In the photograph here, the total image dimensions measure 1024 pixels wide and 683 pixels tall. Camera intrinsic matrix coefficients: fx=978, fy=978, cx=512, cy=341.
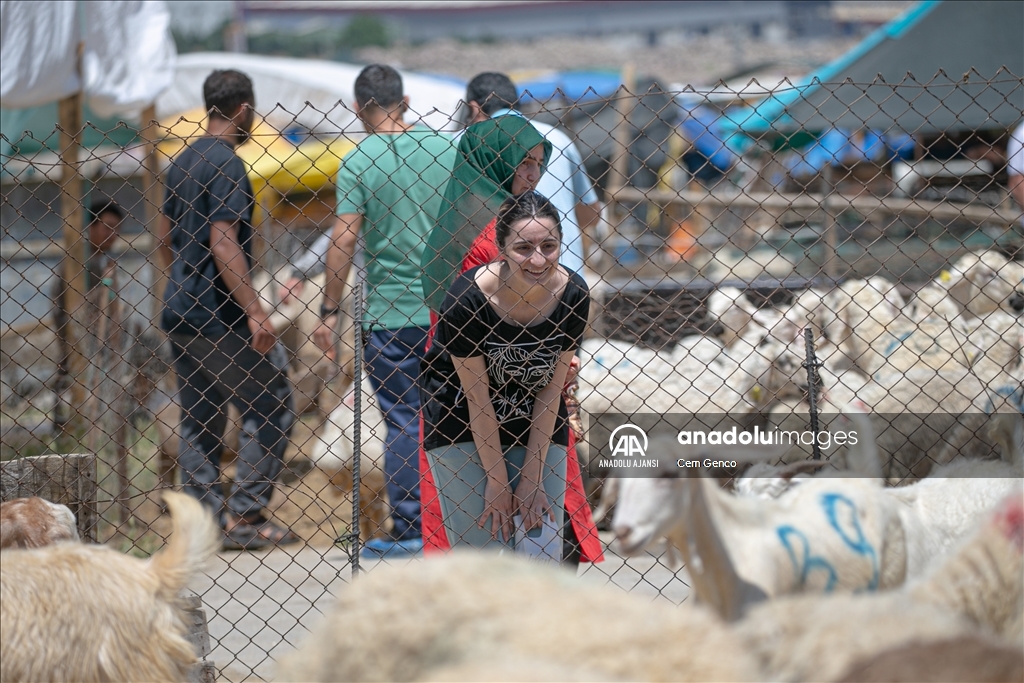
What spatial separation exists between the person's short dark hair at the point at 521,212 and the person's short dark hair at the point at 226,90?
2228mm

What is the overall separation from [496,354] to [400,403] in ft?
4.27

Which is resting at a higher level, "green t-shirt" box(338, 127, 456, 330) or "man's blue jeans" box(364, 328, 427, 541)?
"green t-shirt" box(338, 127, 456, 330)

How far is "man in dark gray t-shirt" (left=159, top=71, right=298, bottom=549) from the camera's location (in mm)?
4773

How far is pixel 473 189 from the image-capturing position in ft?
12.0

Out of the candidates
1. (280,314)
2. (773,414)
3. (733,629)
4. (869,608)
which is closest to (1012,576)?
(869,608)

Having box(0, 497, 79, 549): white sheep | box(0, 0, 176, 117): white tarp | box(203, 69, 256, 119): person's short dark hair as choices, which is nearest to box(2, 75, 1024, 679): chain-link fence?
box(203, 69, 256, 119): person's short dark hair

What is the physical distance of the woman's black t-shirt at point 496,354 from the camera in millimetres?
3273

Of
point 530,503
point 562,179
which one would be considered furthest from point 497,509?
point 562,179

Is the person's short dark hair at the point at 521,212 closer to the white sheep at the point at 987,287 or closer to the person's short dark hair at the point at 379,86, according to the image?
the person's short dark hair at the point at 379,86

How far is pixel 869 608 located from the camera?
2041mm

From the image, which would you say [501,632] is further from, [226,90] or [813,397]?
[226,90]

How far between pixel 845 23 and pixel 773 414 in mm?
59725

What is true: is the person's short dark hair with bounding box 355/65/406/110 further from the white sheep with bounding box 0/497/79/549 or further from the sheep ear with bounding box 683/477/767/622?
the sheep ear with bounding box 683/477/767/622

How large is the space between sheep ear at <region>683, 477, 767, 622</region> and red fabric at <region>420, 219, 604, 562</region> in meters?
1.22
